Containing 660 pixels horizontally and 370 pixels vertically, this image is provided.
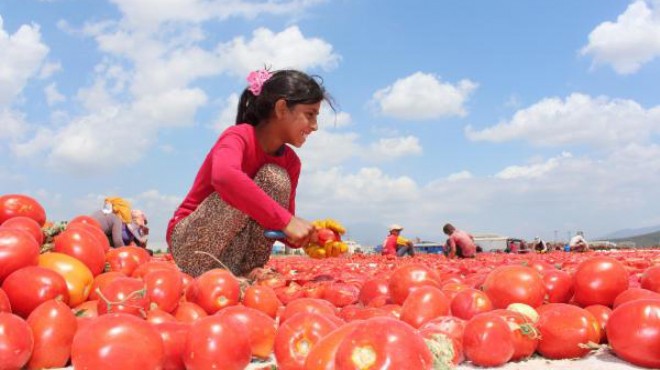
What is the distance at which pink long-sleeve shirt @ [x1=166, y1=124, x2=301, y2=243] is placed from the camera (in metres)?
4.08

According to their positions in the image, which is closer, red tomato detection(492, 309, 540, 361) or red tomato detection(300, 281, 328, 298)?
red tomato detection(492, 309, 540, 361)

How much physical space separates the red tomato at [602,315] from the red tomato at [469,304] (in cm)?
48

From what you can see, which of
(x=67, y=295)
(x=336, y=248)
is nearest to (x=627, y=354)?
(x=67, y=295)

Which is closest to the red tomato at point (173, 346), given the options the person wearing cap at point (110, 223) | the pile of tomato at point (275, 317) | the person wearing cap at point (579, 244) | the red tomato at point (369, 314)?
the pile of tomato at point (275, 317)

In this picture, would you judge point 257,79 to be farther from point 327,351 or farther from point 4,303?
point 327,351

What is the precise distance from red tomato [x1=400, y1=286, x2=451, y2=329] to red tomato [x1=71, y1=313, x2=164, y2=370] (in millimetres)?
1125

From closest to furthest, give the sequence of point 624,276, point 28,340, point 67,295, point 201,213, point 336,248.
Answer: point 28,340, point 67,295, point 624,276, point 201,213, point 336,248

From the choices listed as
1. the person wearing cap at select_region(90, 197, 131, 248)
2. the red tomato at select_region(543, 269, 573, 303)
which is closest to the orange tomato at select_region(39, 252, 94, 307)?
the red tomato at select_region(543, 269, 573, 303)

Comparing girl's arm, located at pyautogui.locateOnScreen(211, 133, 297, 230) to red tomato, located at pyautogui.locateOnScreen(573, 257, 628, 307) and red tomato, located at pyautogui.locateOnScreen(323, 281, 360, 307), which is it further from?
red tomato, located at pyautogui.locateOnScreen(573, 257, 628, 307)

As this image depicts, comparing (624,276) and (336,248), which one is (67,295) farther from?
(336,248)

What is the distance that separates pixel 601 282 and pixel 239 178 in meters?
2.28

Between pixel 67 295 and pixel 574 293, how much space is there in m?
2.51

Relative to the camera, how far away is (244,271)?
191 inches

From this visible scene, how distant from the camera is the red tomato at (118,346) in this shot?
6.32ft
